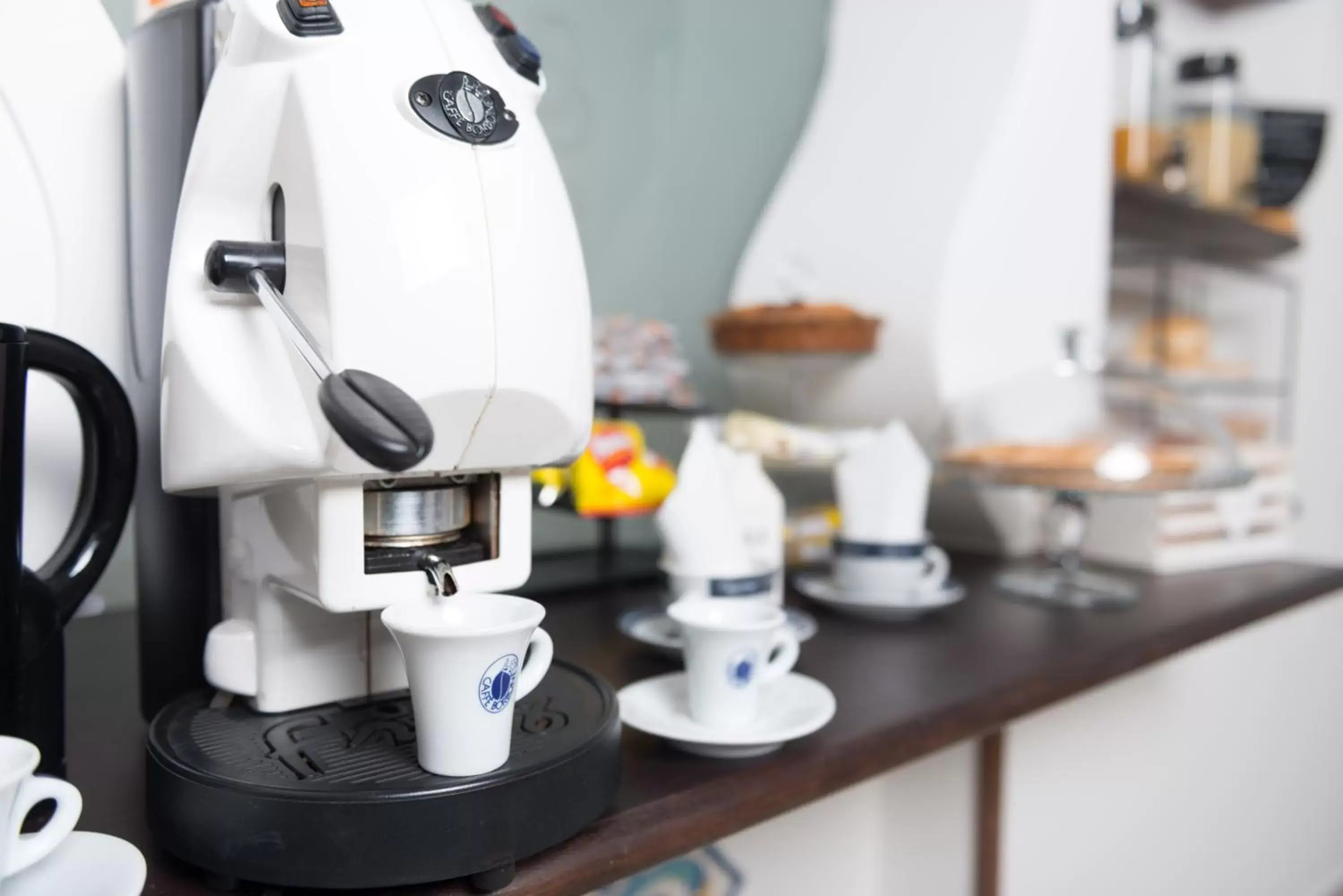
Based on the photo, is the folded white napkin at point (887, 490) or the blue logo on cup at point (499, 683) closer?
the blue logo on cup at point (499, 683)

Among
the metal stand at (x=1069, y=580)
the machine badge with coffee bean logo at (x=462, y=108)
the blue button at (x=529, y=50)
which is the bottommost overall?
the metal stand at (x=1069, y=580)

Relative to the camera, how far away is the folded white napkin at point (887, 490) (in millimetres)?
897

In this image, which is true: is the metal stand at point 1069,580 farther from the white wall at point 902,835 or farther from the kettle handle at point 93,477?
the kettle handle at point 93,477

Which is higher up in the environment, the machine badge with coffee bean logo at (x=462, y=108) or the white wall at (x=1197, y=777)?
the machine badge with coffee bean logo at (x=462, y=108)

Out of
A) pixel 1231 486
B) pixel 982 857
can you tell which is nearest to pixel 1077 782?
pixel 982 857

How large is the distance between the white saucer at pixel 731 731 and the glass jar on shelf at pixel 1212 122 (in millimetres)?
1361

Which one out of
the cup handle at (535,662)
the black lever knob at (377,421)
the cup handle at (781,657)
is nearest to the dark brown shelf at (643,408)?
the cup handle at (781,657)

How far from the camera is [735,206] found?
4.37ft

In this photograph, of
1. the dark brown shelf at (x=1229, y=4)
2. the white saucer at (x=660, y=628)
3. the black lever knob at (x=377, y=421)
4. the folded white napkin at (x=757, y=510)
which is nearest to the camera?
the black lever knob at (x=377, y=421)

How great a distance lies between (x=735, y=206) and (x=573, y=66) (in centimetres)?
33

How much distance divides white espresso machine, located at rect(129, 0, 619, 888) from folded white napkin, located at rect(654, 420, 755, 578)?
0.26 m

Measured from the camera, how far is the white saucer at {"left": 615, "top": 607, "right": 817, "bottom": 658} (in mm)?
720

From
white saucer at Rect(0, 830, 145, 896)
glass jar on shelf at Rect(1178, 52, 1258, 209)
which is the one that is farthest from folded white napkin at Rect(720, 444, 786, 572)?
glass jar on shelf at Rect(1178, 52, 1258, 209)

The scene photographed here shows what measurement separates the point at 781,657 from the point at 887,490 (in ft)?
1.12
